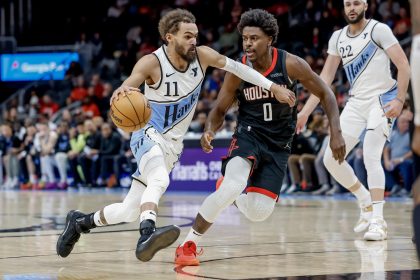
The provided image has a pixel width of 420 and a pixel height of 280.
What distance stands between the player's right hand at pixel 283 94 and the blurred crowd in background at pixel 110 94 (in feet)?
26.6

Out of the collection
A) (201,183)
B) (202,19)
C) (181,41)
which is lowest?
(201,183)

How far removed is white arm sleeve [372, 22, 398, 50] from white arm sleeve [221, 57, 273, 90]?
2059 mm

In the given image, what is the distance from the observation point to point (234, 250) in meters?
6.56

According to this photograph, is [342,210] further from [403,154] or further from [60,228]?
[60,228]

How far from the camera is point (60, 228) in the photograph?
860 centimetres

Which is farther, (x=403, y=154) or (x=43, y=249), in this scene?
(x=403, y=154)

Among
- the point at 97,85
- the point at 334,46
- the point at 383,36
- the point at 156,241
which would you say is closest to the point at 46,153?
the point at 97,85

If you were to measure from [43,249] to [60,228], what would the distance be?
189cm

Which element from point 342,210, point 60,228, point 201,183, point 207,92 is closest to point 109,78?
point 207,92

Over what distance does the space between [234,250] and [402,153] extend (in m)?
7.72

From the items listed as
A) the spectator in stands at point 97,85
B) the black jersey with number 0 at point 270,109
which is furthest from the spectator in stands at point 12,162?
the black jersey with number 0 at point 270,109

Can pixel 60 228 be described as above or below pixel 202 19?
below

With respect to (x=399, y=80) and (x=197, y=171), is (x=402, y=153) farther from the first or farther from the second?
(x=399, y=80)

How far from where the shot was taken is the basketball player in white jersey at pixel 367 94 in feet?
24.8
